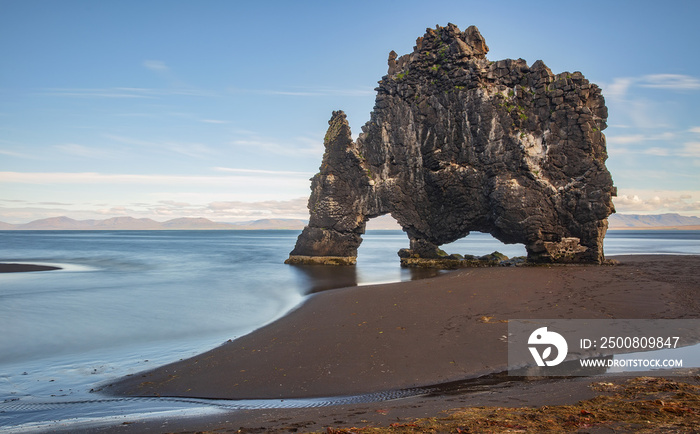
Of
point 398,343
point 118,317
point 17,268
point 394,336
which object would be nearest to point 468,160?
point 394,336

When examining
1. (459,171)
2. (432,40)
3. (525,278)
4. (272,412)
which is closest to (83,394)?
(272,412)

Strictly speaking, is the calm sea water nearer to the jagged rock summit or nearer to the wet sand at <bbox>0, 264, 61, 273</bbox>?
the wet sand at <bbox>0, 264, 61, 273</bbox>

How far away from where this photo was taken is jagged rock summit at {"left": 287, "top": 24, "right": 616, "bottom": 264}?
27.2 metres

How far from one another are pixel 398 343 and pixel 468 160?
21.6 metres

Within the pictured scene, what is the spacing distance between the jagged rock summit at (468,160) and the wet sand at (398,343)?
942 cm

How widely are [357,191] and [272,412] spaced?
28629 mm

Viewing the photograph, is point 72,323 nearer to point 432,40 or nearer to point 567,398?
point 567,398

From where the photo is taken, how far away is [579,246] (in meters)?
27.1

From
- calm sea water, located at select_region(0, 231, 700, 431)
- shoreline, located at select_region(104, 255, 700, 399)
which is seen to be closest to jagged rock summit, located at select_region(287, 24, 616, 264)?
calm sea water, located at select_region(0, 231, 700, 431)

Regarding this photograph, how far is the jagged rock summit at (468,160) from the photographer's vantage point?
89.2ft

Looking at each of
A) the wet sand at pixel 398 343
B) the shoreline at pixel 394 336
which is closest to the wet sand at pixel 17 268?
the shoreline at pixel 394 336

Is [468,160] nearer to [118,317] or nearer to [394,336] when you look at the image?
[394,336]

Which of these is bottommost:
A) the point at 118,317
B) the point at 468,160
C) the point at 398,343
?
the point at 118,317

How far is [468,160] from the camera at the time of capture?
1189 inches
